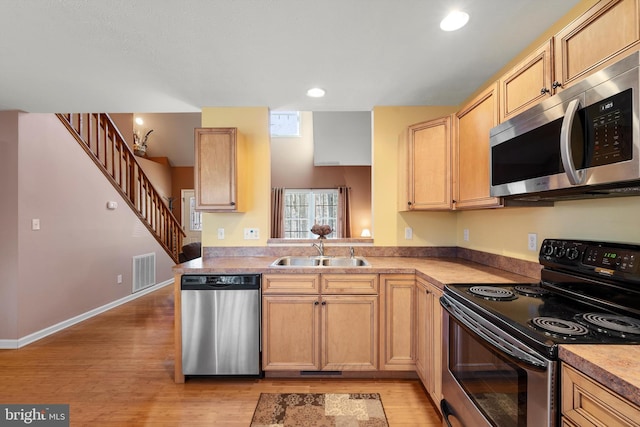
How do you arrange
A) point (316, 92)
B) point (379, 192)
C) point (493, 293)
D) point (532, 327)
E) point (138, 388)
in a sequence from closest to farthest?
1. point (532, 327)
2. point (493, 293)
3. point (138, 388)
4. point (316, 92)
5. point (379, 192)

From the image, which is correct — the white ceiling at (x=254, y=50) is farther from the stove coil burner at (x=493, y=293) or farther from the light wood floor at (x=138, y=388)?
the light wood floor at (x=138, y=388)

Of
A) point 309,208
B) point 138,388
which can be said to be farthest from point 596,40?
point 309,208

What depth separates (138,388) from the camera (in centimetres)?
218

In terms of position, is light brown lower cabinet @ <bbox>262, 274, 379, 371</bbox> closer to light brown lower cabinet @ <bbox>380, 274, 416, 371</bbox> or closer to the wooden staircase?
light brown lower cabinet @ <bbox>380, 274, 416, 371</bbox>

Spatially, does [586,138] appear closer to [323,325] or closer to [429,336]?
[429,336]

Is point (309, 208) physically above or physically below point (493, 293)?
above

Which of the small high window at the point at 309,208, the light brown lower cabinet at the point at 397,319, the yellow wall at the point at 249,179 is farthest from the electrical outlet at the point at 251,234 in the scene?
the small high window at the point at 309,208

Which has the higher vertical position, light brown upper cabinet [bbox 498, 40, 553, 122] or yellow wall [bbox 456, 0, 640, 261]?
light brown upper cabinet [bbox 498, 40, 553, 122]

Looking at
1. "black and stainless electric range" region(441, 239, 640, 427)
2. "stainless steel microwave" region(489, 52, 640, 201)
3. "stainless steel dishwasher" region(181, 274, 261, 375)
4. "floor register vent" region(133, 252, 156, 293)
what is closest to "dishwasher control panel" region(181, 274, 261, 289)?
"stainless steel dishwasher" region(181, 274, 261, 375)

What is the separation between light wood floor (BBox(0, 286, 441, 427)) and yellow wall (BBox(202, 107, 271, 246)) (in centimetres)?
119

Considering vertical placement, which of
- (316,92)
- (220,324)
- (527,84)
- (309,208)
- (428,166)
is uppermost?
(316,92)

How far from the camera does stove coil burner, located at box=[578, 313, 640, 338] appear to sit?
96 centimetres

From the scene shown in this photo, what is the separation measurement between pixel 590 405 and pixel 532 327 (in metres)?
0.27

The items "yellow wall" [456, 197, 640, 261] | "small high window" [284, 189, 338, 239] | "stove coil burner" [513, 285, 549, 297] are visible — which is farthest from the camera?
"small high window" [284, 189, 338, 239]
